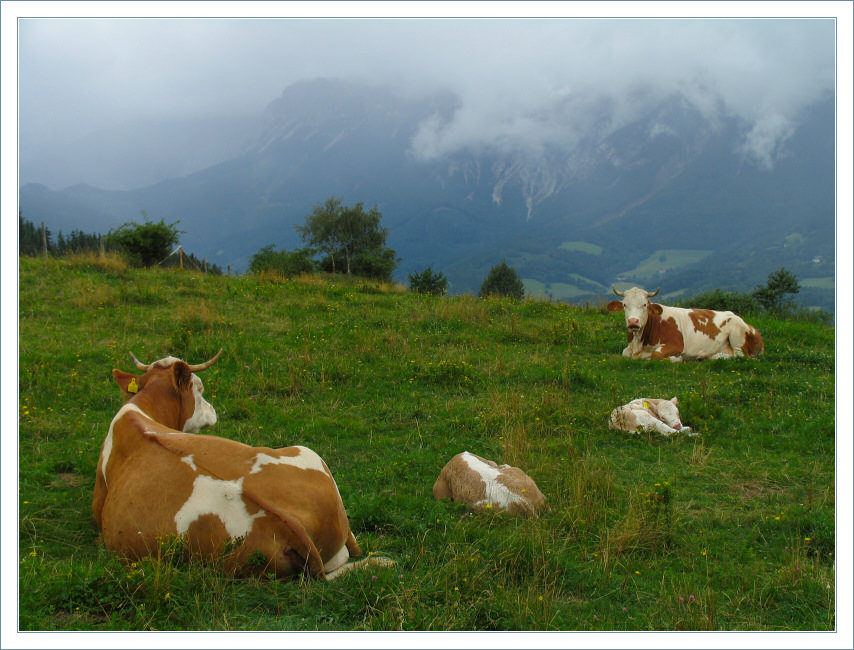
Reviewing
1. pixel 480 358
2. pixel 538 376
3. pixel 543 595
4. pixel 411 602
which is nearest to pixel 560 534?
pixel 543 595

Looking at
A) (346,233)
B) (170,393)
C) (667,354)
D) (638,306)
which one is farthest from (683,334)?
(346,233)

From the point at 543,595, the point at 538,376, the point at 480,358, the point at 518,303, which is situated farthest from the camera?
the point at 518,303

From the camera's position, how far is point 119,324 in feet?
41.8

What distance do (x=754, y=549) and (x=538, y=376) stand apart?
6.01 m

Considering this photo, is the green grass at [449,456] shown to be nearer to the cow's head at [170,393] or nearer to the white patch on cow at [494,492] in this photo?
the white patch on cow at [494,492]

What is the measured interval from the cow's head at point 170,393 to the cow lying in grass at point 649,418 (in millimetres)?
5568

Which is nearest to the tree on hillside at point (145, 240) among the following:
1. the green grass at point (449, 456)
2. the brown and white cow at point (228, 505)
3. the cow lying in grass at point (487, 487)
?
the green grass at point (449, 456)

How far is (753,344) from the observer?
1397 centimetres

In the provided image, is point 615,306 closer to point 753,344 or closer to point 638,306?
point 638,306

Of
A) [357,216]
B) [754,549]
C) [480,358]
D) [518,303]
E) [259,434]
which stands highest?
[357,216]

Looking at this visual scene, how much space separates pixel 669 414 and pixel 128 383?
288 inches

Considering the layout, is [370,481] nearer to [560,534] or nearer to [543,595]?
[560,534]

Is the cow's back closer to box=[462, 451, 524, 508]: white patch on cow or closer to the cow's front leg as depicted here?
box=[462, 451, 524, 508]: white patch on cow

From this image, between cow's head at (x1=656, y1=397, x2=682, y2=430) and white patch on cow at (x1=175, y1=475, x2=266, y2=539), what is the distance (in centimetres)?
656
